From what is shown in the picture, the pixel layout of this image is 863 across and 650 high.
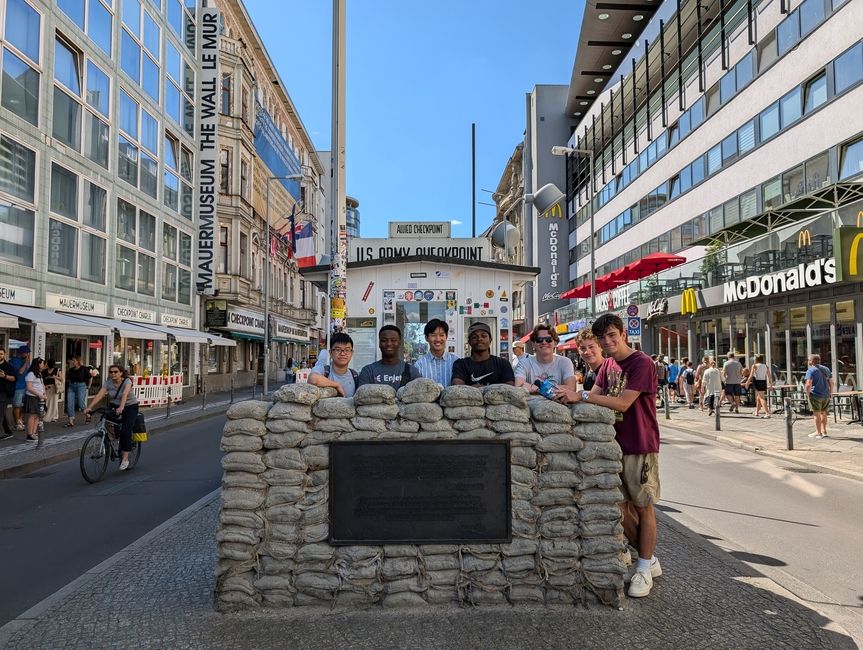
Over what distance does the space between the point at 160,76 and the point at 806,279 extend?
1005 inches

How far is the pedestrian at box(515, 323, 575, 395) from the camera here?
6.08 meters

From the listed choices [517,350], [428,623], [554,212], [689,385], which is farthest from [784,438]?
[554,212]

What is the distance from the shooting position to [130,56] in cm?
2562

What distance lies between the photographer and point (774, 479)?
980cm

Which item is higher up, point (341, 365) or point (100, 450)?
point (341, 365)

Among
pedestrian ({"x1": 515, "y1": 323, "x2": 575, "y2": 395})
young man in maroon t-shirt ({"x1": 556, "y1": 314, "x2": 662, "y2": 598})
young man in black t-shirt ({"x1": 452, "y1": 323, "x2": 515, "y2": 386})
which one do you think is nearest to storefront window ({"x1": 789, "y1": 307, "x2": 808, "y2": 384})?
pedestrian ({"x1": 515, "y1": 323, "x2": 575, "y2": 395})

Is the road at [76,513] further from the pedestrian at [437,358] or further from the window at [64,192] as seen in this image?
the window at [64,192]

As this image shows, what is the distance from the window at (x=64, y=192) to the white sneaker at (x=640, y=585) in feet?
67.4

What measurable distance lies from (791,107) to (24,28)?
22.8m

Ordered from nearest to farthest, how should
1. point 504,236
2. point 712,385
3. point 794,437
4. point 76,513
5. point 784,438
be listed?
point 76,513 < point 784,438 < point 794,437 < point 712,385 < point 504,236

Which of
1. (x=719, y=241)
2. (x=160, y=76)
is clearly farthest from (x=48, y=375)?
(x=719, y=241)

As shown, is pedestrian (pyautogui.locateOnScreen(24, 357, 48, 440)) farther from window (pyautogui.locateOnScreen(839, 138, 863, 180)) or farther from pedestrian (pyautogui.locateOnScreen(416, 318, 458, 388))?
window (pyautogui.locateOnScreen(839, 138, 863, 180))

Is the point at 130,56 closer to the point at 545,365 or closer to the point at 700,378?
the point at 700,378

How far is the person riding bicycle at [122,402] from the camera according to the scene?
34.0ft
